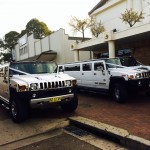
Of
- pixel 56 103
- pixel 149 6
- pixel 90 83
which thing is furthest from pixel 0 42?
pixel 56 103

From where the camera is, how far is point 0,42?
187ft

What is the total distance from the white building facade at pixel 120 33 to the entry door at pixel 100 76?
4.43 metres

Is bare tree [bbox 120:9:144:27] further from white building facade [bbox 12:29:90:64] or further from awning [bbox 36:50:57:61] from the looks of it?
awning [bbox 36:50:57:61]

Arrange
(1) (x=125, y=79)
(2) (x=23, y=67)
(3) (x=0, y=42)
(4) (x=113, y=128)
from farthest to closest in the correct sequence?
(3) (x=0, y=42), (1) (x=125, y=79), (2) (x=23, y=67), (4) (x=113, y=128)

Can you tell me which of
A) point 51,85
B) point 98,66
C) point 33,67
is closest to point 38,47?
point 98,66

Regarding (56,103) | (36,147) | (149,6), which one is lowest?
(36,147)

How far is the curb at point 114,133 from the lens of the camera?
5.16 metres

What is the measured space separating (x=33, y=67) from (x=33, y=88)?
1.60m

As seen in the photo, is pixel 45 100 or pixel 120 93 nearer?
pixel 45 100

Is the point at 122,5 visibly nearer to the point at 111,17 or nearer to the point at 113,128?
the point at 111,17

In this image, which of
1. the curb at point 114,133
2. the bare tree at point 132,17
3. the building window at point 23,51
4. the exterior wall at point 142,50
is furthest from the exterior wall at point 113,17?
the building window at point 23,51

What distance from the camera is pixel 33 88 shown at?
7273 millimetres

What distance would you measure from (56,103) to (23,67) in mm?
1955

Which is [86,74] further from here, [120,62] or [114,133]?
[114,133]
